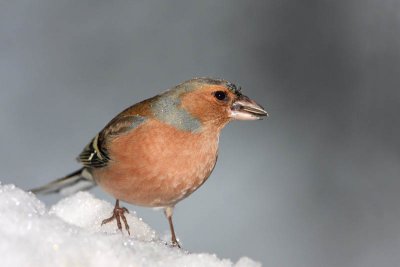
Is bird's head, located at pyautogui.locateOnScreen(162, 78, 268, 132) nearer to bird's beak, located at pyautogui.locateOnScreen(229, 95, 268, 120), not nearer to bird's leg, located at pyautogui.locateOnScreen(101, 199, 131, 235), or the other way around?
bird's beak, located at pyautogui.locateOnScreen(229, 95, 268, 120)

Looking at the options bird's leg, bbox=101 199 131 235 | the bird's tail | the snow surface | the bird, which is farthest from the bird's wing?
the snow surface

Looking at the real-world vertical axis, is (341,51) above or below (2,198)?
above

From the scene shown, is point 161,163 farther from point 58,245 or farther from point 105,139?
point 58,245

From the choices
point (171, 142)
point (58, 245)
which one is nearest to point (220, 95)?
point (171, 142)

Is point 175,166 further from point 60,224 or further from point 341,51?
point 341,51

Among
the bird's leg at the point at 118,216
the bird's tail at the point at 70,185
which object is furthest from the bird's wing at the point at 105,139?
the bird's leg at the point at 118,216

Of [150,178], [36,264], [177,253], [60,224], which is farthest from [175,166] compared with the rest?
[36,264]

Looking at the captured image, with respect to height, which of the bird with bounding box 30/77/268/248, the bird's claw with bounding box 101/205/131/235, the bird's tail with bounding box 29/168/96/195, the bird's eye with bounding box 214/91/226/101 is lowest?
the bird's tail with bounding box 29/168/96/195
